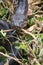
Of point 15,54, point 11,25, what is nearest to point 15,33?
point 11,25

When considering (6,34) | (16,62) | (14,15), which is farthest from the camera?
(14,15)

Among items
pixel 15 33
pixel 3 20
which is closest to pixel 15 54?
pixel 15 33

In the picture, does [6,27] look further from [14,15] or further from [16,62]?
[16,62]

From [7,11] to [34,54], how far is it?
79 cm

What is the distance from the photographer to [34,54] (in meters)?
2.85

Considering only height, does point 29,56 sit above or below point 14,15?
below

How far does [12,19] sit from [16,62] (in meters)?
0.61

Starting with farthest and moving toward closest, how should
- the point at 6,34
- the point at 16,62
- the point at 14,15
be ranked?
the point at 14,15
the point at 6,34
the point at 16,62

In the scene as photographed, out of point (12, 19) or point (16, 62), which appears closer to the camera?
point (16, 62)

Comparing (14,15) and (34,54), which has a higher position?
(14,15)

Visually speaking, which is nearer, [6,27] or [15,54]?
[15,54]

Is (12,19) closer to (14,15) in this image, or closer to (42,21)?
(14,15)

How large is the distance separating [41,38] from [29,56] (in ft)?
0.74

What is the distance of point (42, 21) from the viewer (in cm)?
332
